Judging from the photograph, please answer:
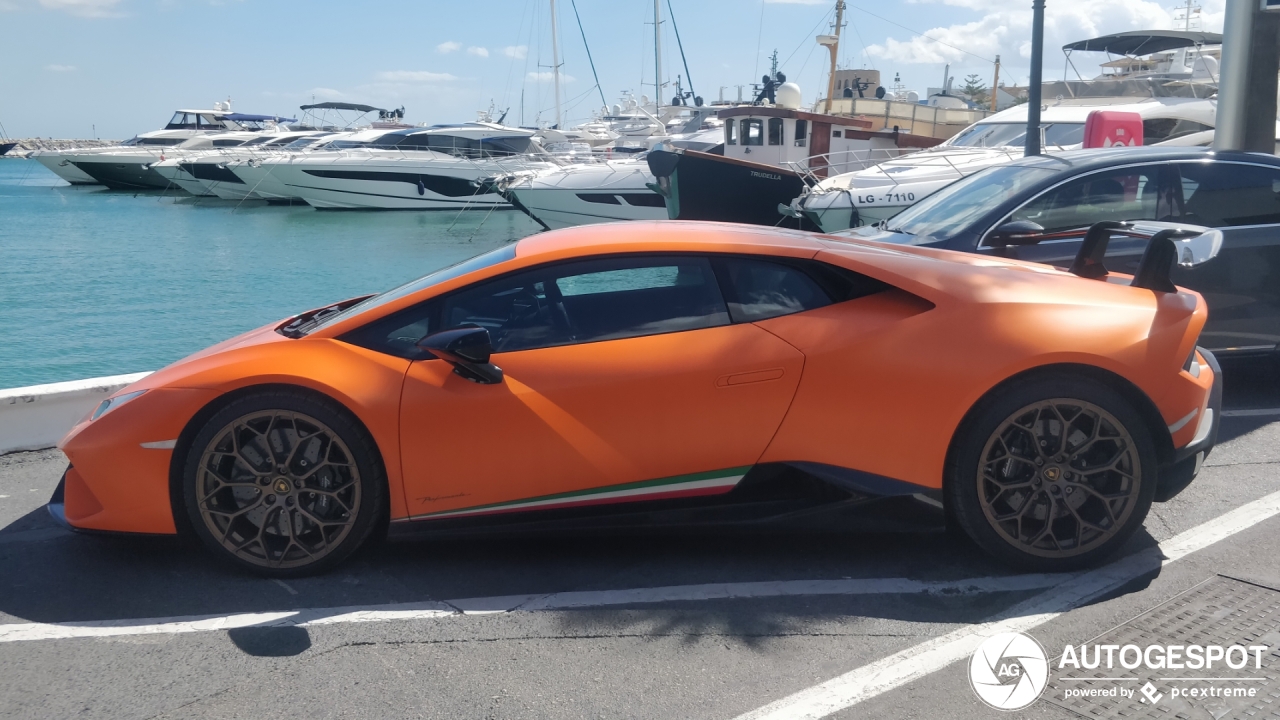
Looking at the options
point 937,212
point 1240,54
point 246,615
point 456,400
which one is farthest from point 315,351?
point 1240,54

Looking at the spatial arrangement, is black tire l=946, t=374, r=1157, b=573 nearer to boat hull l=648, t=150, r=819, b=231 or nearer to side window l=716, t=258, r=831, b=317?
side window l=716, t=258, r=831, b=317

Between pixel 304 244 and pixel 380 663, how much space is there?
27.3 metres

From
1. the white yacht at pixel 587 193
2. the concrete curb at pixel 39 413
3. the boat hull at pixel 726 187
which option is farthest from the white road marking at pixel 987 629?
the white yacht at pixel 587 193

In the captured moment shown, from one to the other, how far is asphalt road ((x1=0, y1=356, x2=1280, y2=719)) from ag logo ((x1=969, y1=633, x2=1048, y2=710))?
4 cm

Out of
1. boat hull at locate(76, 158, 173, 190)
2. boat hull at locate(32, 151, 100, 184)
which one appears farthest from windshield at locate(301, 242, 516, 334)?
boat hull at locate(32, 151, 100, 184)

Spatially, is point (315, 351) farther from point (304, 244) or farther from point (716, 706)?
point (304, 244)

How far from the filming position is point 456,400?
135 inches

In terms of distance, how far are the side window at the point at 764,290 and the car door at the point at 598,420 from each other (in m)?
0.08

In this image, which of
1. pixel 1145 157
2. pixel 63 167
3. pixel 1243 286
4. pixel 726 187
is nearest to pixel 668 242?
pixel 1145 157

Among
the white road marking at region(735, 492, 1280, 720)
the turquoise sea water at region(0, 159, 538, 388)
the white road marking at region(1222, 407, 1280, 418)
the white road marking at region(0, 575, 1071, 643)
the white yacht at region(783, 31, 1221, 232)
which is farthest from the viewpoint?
the turquoise sea water at region(0, 159, 538, 388)

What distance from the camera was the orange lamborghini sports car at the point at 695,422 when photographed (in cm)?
341

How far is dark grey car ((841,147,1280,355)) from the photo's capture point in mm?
5645

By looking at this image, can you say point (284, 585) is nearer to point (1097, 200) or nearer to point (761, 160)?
point (1097, 200)

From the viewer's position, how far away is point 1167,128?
15688 mm
